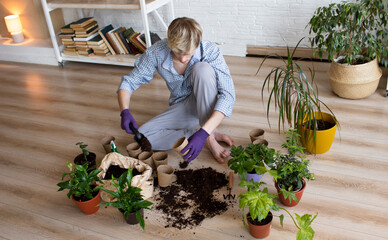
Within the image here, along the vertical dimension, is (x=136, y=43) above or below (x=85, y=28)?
below

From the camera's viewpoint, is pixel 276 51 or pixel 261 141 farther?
pixel 276 51

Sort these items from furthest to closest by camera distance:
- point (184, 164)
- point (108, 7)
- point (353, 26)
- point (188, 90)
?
point (108, 7), point (353, 26), point (188, 90), point (184, 164)

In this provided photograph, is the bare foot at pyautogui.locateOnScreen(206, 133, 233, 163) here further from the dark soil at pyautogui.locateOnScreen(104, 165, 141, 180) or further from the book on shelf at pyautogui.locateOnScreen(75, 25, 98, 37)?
the book on shelf at pyautogui.locateOnScreen(75, 25, 98, 37)

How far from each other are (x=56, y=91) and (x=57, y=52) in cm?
64

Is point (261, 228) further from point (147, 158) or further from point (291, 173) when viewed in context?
point (147, 158)

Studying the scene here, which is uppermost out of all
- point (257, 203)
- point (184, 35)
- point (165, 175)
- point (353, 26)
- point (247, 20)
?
point (184, 35)

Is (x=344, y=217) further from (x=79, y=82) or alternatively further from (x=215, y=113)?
(x=79, y=82)

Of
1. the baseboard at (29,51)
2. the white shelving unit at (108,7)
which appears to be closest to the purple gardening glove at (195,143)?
the white shelving unit at (108,7)

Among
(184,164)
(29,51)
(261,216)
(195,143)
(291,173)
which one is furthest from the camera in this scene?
(29,51)

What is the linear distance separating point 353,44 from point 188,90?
3.79 feet

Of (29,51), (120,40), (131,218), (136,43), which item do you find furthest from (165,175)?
(29,51)

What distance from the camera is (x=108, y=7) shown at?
3.27 meters

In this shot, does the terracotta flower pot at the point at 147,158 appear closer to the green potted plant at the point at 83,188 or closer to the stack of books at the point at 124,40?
the green potted plant at the point at 83,188

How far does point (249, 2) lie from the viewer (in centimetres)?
344
